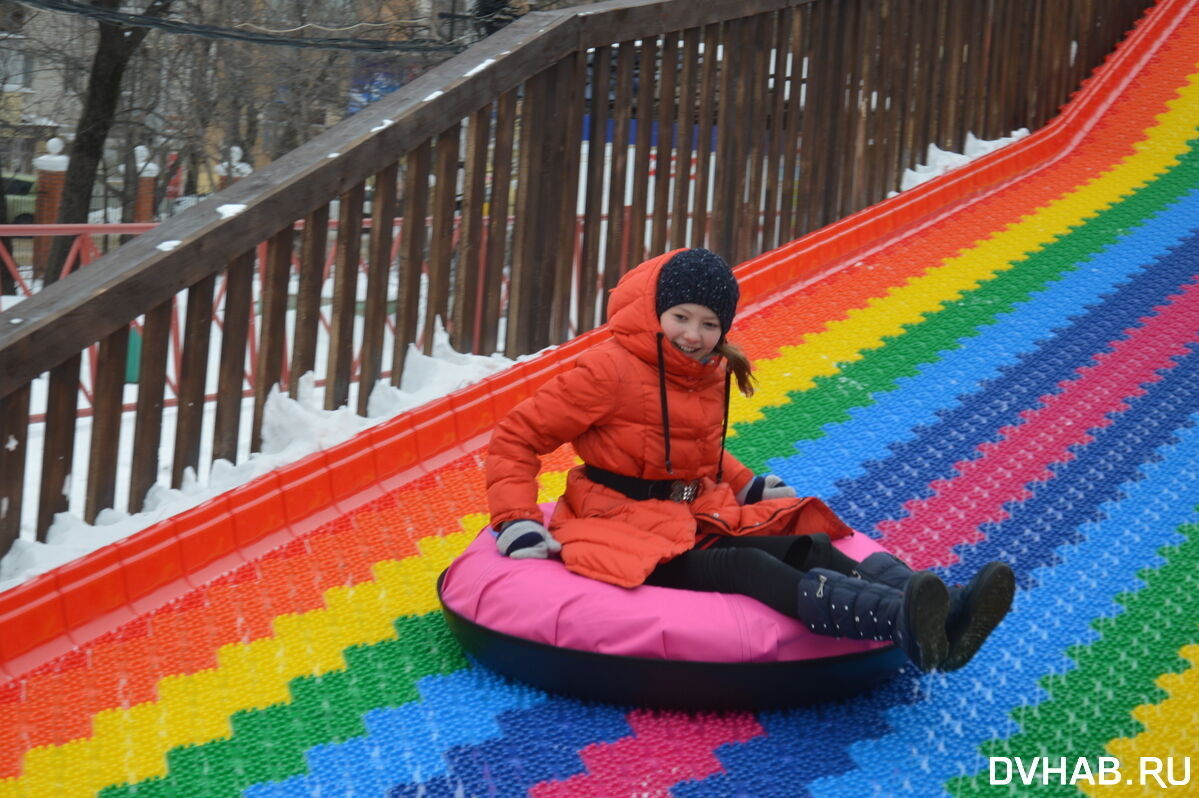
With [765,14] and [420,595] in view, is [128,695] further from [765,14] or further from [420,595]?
[765,14]

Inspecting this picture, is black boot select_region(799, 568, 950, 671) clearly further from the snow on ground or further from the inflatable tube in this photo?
the snow on ground

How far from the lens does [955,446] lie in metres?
3.95

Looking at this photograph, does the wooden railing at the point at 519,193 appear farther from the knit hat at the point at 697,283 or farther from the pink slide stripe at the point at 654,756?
the pink slide stripe at the point at 654,756

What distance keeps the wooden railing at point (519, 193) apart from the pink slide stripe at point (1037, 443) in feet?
5.27

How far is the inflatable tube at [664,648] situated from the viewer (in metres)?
2.51

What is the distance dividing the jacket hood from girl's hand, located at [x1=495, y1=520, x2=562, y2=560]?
0.49 meters

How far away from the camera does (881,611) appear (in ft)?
7.81

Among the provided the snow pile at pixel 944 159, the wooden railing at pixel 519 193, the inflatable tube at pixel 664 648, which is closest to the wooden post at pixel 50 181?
the wooden railing at pixel 519 193

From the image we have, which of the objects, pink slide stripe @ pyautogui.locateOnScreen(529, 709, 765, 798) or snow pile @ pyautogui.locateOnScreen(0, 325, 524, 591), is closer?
pink slide stripe @ pyautogui.locateOnScreen(529, 709, 765, 798)

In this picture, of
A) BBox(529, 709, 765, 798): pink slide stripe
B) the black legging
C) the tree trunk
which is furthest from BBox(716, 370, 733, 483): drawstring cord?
the tree trunk

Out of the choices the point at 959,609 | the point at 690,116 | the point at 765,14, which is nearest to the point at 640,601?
the point at 959,609

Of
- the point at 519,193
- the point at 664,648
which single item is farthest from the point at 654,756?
the point at 519,193

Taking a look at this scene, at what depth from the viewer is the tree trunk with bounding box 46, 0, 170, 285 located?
13.0 m

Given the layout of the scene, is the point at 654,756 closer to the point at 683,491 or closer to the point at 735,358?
the point at 683,491
